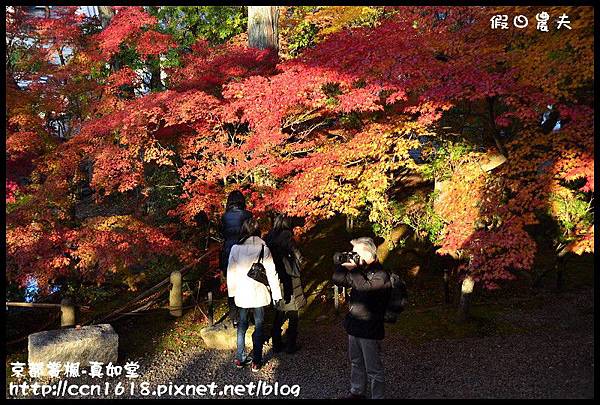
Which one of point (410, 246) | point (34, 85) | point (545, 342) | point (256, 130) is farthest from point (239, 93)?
point (545, 342)

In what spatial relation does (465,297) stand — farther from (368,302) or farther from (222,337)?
(222,337)

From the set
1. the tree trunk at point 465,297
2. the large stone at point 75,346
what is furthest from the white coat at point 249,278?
the tree trunk at point 465,297

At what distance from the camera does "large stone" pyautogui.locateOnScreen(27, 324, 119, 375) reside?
203 inches

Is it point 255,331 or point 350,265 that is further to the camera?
point 255,331

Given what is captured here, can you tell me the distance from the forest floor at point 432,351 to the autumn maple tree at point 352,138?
952 mm

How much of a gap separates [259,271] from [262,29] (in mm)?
6620

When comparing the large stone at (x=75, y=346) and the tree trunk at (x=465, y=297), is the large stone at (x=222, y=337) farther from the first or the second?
the tree trunk at (x=465, y=297)

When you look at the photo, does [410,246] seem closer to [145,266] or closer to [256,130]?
[256,130]

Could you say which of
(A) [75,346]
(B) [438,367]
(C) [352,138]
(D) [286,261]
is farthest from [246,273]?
(C) [352,138]

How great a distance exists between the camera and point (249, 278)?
4699 millimetres

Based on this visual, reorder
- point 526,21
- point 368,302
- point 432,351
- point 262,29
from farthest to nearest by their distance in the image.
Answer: point 262,29 < point 526,21 < point 432,351 < point 368,302

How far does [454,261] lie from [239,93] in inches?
221

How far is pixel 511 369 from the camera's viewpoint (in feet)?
16.7

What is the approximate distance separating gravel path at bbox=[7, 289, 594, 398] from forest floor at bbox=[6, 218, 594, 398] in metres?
0.01
